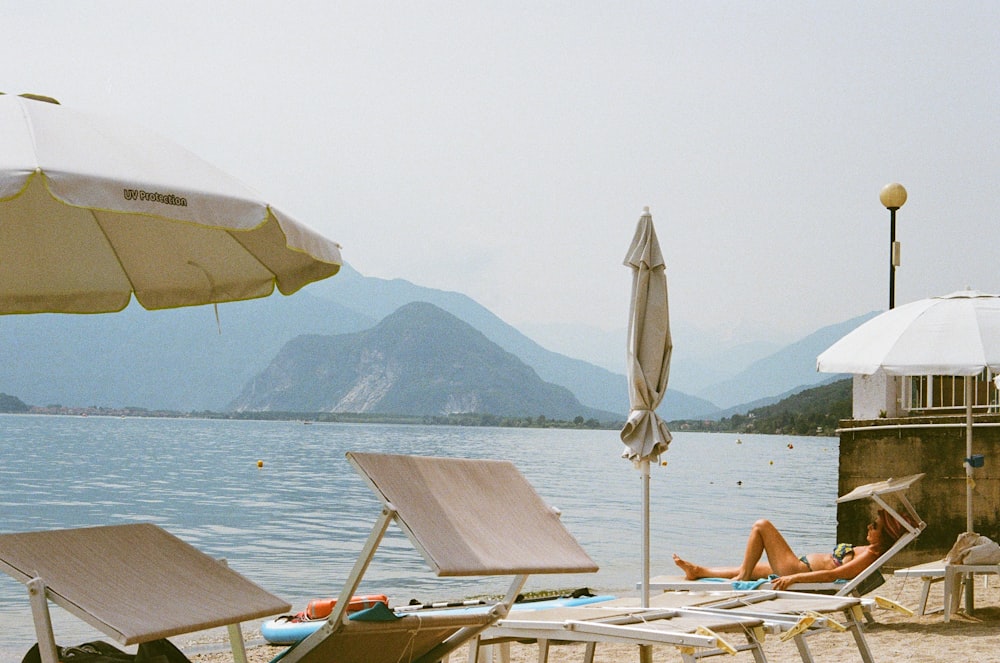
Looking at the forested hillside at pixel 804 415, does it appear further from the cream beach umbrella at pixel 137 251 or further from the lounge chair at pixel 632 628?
the cream beach umbrella at pixel 137 251

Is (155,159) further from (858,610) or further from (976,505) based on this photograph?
(976,505)

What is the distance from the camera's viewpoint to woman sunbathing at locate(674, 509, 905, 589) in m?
7.54

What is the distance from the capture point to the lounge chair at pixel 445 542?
11.1 ft

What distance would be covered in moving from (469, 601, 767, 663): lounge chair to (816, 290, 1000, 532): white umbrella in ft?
11.8

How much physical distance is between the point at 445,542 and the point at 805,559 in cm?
499

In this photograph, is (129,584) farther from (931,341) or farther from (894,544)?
(931,341)

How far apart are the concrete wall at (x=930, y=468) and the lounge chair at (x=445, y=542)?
34.0 feet

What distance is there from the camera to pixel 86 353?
511 ft

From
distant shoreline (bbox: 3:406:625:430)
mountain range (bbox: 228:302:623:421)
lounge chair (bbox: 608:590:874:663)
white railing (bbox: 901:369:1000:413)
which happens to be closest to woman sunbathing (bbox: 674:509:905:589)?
lounge chair (bbox: 608:590:874:663)

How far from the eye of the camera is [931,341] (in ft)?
25.8

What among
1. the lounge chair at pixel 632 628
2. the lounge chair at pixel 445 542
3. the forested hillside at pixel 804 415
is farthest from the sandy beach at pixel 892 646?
the forested hillside at pixel 804 415

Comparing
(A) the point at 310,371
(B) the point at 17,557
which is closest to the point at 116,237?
(B) the point at 17,557

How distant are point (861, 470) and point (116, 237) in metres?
10.8

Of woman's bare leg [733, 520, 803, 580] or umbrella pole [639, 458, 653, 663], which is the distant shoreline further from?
umbrella pole [639, 458, 653, 663]
